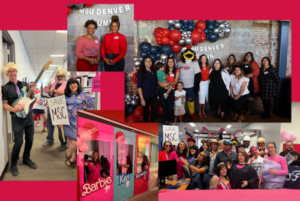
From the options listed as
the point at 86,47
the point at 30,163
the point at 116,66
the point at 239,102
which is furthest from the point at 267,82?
the point at 30,163

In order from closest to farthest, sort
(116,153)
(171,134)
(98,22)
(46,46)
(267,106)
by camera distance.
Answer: (98,22)
(46,46)
(267,106)
(171,134)
(116,153)

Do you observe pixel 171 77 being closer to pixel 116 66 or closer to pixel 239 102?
pixel 116 66

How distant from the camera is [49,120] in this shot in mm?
3625

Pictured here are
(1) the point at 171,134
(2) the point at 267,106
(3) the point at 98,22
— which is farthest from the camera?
(1) the point at 171,134

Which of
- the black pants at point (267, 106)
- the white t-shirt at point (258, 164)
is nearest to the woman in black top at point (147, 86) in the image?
the black pants at point (267, 106)

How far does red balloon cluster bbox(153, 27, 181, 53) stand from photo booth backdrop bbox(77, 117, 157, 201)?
151 cm

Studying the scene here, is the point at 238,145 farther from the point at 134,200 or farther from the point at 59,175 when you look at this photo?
the point at 59,175

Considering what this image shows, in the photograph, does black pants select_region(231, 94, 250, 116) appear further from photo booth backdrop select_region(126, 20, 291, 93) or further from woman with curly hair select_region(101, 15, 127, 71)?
woman with curly hair select_region(101, 15, 127, 71)

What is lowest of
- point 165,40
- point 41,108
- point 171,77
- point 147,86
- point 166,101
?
point 41,108

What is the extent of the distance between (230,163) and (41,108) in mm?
2981

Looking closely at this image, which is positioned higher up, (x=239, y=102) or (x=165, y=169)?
(x=239, y=102)

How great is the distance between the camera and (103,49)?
356 centimetres

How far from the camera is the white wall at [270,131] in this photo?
12.5ft

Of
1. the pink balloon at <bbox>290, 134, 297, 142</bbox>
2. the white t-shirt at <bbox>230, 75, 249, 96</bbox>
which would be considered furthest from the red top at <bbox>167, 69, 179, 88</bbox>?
the pink balloon at <bbox>290, 134, 297, 142</bbox>
